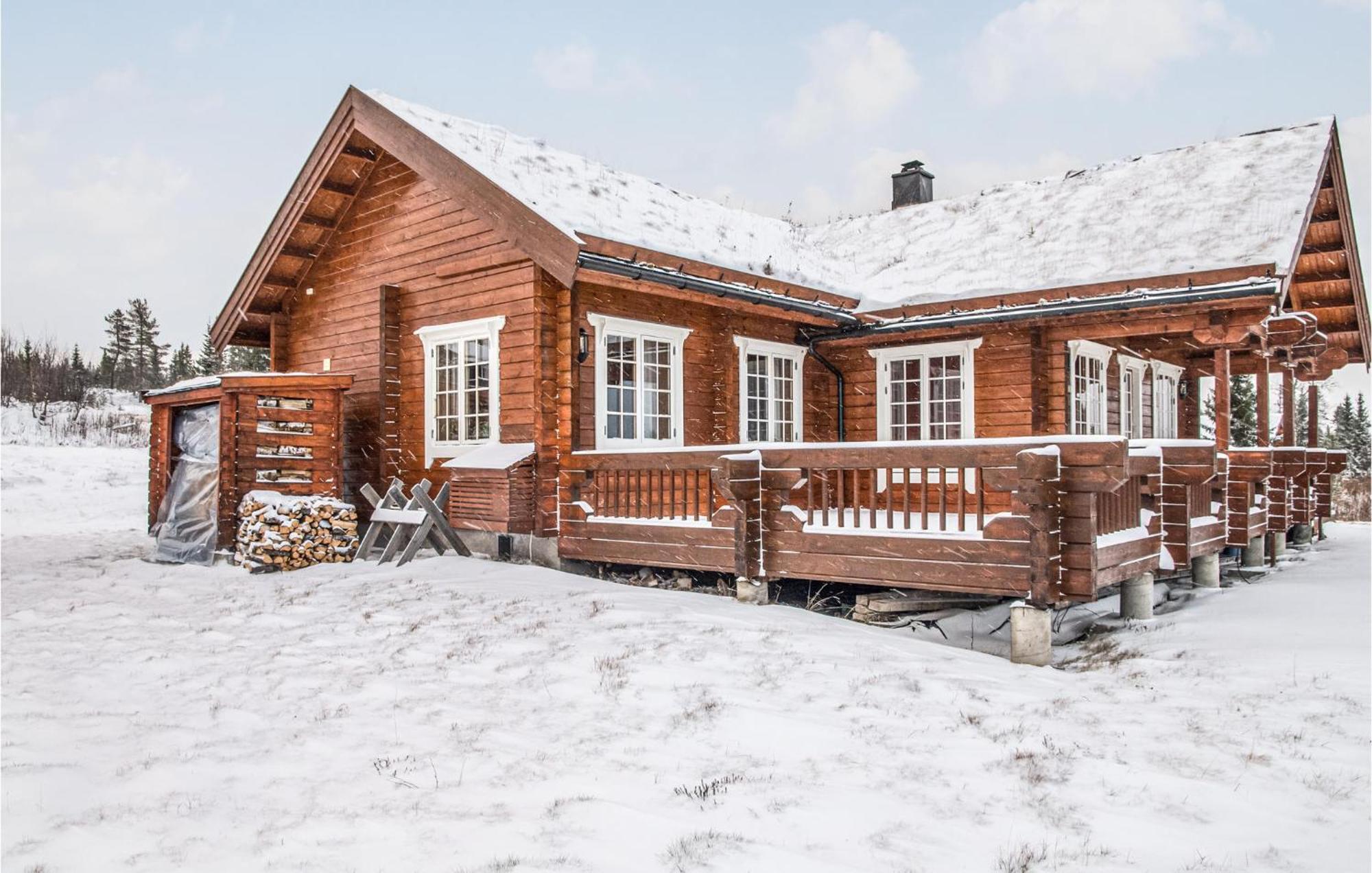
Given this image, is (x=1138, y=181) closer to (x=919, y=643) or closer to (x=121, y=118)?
(x=919, y=643)

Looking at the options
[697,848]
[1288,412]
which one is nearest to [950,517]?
[1288,412]

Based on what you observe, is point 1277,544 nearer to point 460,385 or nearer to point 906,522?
point 906,522

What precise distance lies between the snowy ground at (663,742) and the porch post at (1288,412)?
5.59 m

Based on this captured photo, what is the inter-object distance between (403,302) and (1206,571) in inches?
396

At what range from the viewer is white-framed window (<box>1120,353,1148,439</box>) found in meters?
13.6

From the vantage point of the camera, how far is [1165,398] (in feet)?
52.3

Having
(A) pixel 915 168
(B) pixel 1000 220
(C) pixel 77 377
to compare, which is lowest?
(C) pixel 77 377

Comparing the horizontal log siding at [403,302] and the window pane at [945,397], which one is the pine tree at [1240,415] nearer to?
the window pane at [945,397]

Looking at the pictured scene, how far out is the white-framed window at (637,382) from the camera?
1023 cm

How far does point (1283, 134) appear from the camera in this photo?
13.0 metres

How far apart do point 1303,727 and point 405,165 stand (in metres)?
11.1

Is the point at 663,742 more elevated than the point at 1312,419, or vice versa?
the point at 1312,419

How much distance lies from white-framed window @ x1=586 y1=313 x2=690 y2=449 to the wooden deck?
751mm

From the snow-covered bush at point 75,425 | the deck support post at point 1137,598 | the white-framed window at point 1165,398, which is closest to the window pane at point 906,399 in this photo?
the white-framed window at point 1165,398
